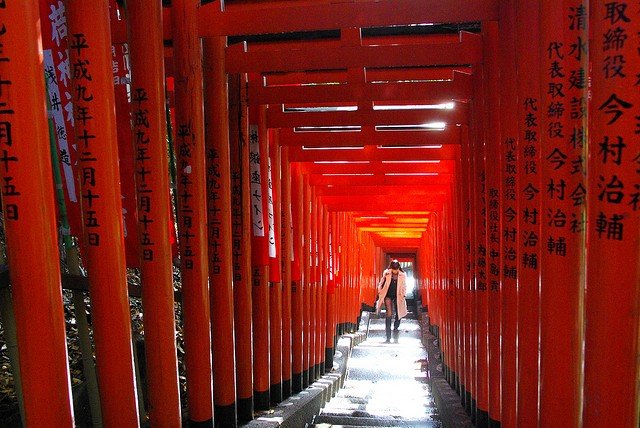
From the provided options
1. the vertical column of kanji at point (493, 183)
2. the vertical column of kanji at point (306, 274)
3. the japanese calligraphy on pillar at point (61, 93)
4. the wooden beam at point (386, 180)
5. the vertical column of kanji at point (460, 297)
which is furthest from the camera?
the wooden beam at point (386, 180)

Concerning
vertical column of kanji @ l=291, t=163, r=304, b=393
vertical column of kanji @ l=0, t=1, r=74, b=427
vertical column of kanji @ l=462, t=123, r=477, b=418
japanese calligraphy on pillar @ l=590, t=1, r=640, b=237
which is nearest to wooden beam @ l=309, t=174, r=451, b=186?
vertical column of kanji @ l=291, t=163, r=304, b=393

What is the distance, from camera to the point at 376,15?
444 centimetres

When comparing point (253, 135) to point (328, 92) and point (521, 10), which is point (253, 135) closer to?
point (328, 92)

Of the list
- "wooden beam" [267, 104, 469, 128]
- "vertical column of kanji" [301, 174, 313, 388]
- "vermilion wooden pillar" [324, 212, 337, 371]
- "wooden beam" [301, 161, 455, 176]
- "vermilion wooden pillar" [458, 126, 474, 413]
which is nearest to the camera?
"wooden beam" [267, 104, 469, 128]

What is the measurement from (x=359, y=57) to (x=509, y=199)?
174cm

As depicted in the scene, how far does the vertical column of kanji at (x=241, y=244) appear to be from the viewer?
18.5 feet

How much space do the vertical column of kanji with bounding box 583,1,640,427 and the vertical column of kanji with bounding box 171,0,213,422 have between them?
9.14 feet

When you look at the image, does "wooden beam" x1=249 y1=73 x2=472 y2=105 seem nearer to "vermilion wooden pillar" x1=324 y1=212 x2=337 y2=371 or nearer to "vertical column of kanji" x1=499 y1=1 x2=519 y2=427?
"vertical column of kanji" x1=499 y1=1 x2=519 y2=427

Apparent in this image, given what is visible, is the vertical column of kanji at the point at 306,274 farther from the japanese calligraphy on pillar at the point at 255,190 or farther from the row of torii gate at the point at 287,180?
the japanese calligraphy on pillar at the point at 255,190

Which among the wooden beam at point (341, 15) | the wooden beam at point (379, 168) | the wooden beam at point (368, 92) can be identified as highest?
the wooden beam at point (341, 15)

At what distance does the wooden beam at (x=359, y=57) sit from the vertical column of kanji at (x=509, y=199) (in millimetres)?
720

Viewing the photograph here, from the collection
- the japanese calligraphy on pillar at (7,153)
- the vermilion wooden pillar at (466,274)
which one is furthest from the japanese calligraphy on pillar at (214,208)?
the vermilion wooden pillar at (466,274)

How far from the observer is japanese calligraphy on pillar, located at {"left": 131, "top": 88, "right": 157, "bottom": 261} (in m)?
3.75

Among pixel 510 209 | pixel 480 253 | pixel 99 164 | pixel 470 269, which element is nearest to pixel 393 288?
pixel 470 269
